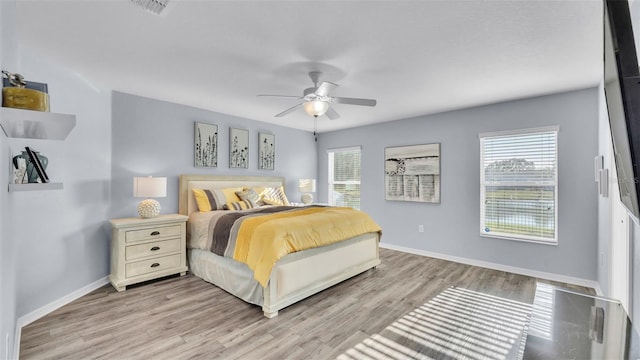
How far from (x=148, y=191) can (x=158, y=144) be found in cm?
85

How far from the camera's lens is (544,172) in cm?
371

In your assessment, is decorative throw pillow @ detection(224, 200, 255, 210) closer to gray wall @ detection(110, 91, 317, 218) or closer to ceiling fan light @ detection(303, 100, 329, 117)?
gray wall @ detection(110, 91, 317, 218)

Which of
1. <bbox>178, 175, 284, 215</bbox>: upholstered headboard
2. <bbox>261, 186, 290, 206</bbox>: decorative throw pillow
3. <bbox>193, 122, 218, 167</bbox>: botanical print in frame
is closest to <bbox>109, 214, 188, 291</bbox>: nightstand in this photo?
<bbox>178, 175, 284, 215</bbox>: upholstered headboard

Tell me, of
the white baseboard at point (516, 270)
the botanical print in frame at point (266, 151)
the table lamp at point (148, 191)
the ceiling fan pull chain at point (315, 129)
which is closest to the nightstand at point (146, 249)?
the table lamp at point (148, 191)

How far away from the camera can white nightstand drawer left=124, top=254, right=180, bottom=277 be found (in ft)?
10.5

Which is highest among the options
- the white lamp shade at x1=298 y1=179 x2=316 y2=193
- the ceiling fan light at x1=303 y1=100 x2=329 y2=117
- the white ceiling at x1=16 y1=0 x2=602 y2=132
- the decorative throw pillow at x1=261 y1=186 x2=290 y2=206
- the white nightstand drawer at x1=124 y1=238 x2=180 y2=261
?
the white ceiling at x1=16 y1=0 x2=602 y2=132

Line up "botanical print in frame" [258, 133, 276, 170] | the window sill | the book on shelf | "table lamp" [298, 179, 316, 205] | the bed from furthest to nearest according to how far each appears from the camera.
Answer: "table lamp" [298, 179, 316, 205], "botanical print in frame" [258, 133, 276, 170], the window sill, the bed, the book on shelf

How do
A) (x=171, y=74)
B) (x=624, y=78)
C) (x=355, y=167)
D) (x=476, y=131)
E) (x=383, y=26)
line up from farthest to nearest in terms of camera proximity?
1. (x=355, y=167)
2. (x=476, y=131)
3. (x=171, y=74)
4. (x=383, y=26)
5. (x=624, y=78)

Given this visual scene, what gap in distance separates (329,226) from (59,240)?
2.78m

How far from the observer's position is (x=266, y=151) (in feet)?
17.7

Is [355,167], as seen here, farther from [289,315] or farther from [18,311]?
[18,311]

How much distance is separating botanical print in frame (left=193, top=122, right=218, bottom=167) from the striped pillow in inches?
20.4

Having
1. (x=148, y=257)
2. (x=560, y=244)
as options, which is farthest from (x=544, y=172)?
(x=148, y=257)

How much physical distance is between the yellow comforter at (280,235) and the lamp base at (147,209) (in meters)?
1.37
